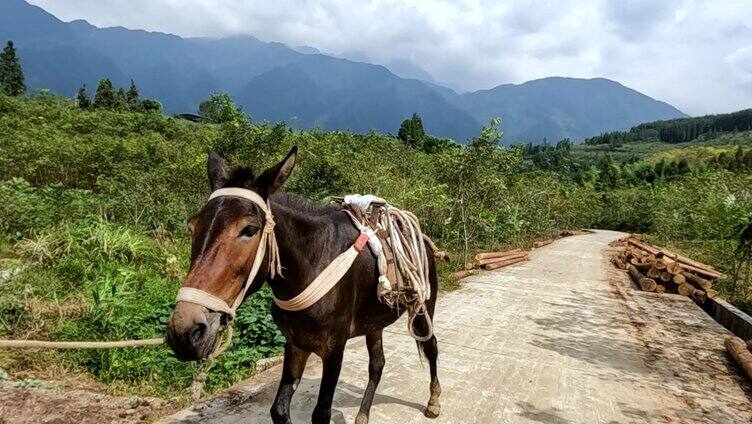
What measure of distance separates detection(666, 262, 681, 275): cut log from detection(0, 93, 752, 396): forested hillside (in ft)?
3.85

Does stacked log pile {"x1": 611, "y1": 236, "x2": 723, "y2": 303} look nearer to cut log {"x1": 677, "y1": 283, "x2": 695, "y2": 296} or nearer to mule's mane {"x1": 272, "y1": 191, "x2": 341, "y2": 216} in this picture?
cut log {"x1": 677, "y1": 283, "x2": 695, "y2": 296}

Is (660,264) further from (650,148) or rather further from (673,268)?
(650,148)

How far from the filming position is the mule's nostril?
1616 millimetres

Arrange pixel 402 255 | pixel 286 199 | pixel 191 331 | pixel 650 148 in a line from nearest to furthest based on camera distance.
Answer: pixel 191 331
pixel 286 199
pixel 402 255
pixel 650 148

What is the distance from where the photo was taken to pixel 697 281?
1055 cm

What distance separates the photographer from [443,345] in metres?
5.91

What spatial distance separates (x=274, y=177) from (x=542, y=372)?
4544mm

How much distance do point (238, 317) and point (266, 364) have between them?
1.23 metres

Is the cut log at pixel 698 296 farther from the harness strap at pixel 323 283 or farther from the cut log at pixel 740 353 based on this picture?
the harness strap at pixel 323 283

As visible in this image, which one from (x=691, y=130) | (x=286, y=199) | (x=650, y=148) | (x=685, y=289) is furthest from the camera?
(x=691, y=130)

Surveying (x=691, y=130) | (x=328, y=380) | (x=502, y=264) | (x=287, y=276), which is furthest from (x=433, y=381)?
(x=691, y=130)

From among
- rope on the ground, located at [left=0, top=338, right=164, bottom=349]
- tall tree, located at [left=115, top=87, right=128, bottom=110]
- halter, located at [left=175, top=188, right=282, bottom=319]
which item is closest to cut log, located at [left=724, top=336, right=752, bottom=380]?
halter, located at [left=175, top=188, right=282, bottom=319]

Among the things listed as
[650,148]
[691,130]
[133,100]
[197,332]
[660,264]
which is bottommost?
[660,264]

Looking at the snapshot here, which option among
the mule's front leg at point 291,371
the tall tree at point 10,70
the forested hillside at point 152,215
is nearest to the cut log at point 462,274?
the forested hillside at point 152,215
